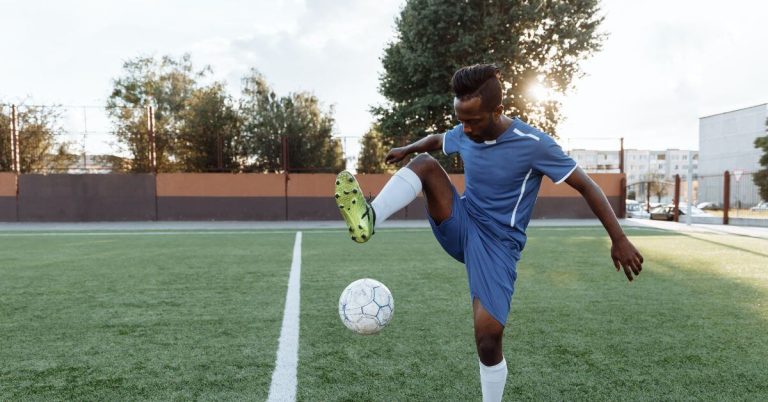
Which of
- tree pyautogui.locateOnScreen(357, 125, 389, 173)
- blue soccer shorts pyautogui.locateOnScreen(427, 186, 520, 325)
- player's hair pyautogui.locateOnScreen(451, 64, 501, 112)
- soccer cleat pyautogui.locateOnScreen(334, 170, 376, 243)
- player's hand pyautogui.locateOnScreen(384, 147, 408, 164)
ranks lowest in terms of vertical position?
blue soccer shorts pyautogui.locateOnScreen(427, 186, 520, 325)

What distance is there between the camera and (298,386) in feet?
10.1

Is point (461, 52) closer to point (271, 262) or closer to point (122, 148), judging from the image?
point (122, 148)

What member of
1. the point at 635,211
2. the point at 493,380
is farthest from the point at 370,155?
the point at 635,211

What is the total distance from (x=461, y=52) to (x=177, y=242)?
52.1 ft

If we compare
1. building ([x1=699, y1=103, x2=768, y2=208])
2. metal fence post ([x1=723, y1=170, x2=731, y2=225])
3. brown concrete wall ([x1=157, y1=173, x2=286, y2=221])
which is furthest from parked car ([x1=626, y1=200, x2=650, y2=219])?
brown concrete wall ([x1=157, y1=173, x2=286, y2=221])

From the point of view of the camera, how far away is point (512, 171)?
273cm

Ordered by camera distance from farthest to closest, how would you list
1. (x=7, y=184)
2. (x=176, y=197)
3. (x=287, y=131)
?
(x=287, y=131) < (x=176, y=197) < (x=7, y=184)

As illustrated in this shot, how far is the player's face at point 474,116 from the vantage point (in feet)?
8.39

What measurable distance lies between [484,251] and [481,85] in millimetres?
874

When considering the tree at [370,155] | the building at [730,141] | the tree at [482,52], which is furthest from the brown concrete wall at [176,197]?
the building at [730,141]

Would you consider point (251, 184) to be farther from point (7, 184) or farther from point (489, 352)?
point (489, 352)

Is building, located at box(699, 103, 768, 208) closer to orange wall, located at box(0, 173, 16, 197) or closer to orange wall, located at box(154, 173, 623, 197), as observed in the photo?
orange wall, located at box(154, 173, 623, 197)

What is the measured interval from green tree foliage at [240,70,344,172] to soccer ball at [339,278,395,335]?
60.8ft

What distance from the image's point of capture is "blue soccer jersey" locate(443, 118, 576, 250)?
266 centimetres
